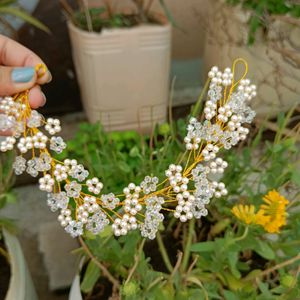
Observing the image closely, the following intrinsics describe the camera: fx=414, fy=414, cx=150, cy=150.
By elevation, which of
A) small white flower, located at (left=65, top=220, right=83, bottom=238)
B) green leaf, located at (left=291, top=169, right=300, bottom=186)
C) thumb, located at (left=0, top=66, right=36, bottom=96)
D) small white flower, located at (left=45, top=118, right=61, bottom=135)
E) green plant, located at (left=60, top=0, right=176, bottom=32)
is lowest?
green plant, located at (left=60, top=0, right=176, bottom=32)

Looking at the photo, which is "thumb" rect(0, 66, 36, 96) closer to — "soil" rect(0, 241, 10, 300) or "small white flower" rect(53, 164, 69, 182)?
"small white flower" rect(53, 164, 69, 182)

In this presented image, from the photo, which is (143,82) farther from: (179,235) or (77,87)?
(179,235)

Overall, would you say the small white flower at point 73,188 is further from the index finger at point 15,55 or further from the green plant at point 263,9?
the green plant at point 263,9

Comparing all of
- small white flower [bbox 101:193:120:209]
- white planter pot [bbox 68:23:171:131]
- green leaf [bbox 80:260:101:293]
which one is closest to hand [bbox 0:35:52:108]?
small white flower [bbox 101:193:120:209]

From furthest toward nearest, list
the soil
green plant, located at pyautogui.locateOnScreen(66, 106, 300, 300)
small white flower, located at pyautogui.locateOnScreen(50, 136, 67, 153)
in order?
the soil
green plant, located at pyautogui.locateOnScreen(66, 106, 300, 300)
small white flower, located at pyautogui.locateOnScreen(50, 136, 67, 153)

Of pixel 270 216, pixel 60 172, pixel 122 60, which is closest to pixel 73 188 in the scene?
pixel 60 172

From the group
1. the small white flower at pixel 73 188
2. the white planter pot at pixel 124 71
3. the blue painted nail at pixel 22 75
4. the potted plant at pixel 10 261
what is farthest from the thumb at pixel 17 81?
the white planter pot at pixel 124 71

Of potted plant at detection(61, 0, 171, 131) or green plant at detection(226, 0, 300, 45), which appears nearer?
green plant at detection(226, 0, 300, 45)

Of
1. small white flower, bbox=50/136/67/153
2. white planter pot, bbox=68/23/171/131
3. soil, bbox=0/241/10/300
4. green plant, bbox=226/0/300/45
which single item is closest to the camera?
small white flower, bbox=50/136/67/153
